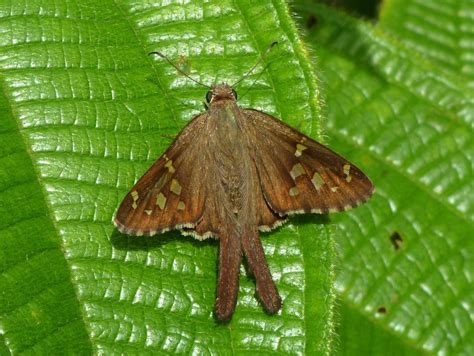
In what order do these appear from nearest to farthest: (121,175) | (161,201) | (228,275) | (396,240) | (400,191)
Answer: (228,275) → (121,175) → (161,201) → (396,240) → (400,191)

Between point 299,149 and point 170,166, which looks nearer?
point 170,166

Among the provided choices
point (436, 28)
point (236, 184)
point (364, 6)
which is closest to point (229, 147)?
point (236, 184)

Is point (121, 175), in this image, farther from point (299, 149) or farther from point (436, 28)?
point (436, 28)

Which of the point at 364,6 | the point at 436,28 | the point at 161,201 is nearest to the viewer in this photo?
the point at 161,201

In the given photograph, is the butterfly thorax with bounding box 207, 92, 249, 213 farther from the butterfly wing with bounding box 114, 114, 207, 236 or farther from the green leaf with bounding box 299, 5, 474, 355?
the green leaf with bounding box 299, 5, 474, 355

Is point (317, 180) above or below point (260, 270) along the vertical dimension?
above

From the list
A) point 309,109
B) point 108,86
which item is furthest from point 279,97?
point 108,86

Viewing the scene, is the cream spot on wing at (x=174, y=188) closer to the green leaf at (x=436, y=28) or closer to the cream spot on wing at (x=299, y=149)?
the cream spot on wing at (x=299, y=149)
